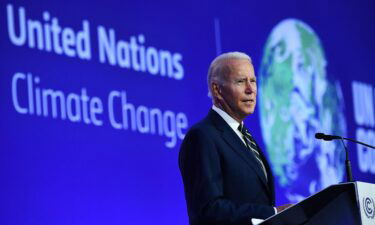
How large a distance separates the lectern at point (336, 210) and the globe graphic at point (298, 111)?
8.78 ft

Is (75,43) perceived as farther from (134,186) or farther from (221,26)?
(221,26)

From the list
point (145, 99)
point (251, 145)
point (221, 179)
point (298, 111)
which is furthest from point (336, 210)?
point (298, 111)

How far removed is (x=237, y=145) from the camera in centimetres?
331

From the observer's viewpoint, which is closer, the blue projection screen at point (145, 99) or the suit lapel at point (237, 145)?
the suit lapel at point (237, 145)

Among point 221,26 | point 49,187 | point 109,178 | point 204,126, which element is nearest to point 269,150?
point 221,26

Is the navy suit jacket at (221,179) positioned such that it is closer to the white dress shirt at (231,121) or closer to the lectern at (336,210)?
the white dress shirt at (231,121)

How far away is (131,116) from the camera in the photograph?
4805mm

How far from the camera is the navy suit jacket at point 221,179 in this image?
3059mm

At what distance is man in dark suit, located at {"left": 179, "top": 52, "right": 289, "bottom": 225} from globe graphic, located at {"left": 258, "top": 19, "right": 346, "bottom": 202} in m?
2.25

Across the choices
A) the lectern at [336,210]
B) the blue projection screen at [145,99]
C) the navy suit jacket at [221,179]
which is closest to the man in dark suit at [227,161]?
the navy suit jacket at [221,179]

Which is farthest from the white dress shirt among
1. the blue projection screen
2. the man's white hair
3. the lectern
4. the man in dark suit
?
the blue projection screen

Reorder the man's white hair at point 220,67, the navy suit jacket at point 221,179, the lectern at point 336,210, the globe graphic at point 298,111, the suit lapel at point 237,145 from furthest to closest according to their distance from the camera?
the globe graphic at point 298,111, the man's white hair at point 220,67, the suit lapel at point 237,145, the navy suit jacket at point 221,179, the lectern at point 336,210

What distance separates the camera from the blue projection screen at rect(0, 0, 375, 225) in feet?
14.2

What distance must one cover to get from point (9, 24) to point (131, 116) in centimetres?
91
